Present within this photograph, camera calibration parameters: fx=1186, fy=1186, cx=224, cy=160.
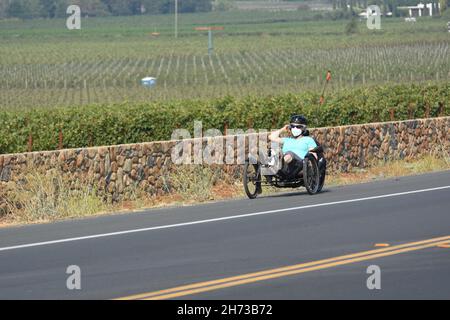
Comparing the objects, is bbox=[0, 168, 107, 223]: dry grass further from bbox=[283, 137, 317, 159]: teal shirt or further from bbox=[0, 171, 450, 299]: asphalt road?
bbox=[283, 137, 317, 159]: teal shirt

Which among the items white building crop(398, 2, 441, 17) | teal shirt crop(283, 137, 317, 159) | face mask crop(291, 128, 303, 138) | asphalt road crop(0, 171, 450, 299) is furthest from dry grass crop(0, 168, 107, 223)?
white building crop(398, 2, 441, 17)

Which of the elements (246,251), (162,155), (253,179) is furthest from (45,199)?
(246,251)

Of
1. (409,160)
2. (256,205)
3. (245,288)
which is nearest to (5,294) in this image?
(245,288)

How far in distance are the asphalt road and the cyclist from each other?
2.13ft

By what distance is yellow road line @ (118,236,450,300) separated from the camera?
36.9 feet

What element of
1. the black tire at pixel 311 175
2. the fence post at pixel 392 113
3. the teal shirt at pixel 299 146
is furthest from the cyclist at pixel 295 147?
the fence post at pixel 392 113

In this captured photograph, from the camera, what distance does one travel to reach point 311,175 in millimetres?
20344

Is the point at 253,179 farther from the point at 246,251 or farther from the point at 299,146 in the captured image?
the point at 246,251

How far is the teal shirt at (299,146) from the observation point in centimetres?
2028

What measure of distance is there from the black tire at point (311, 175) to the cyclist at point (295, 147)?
139 millimetres

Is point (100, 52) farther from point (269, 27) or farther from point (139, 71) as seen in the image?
point (269, 27)

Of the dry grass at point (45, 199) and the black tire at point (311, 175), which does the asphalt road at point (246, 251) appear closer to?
the black tire at point (311, 175)

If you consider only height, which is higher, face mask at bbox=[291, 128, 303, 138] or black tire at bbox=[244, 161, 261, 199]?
face mask at bbox=[291, 128, 303, 138]

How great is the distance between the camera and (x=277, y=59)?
108 m
